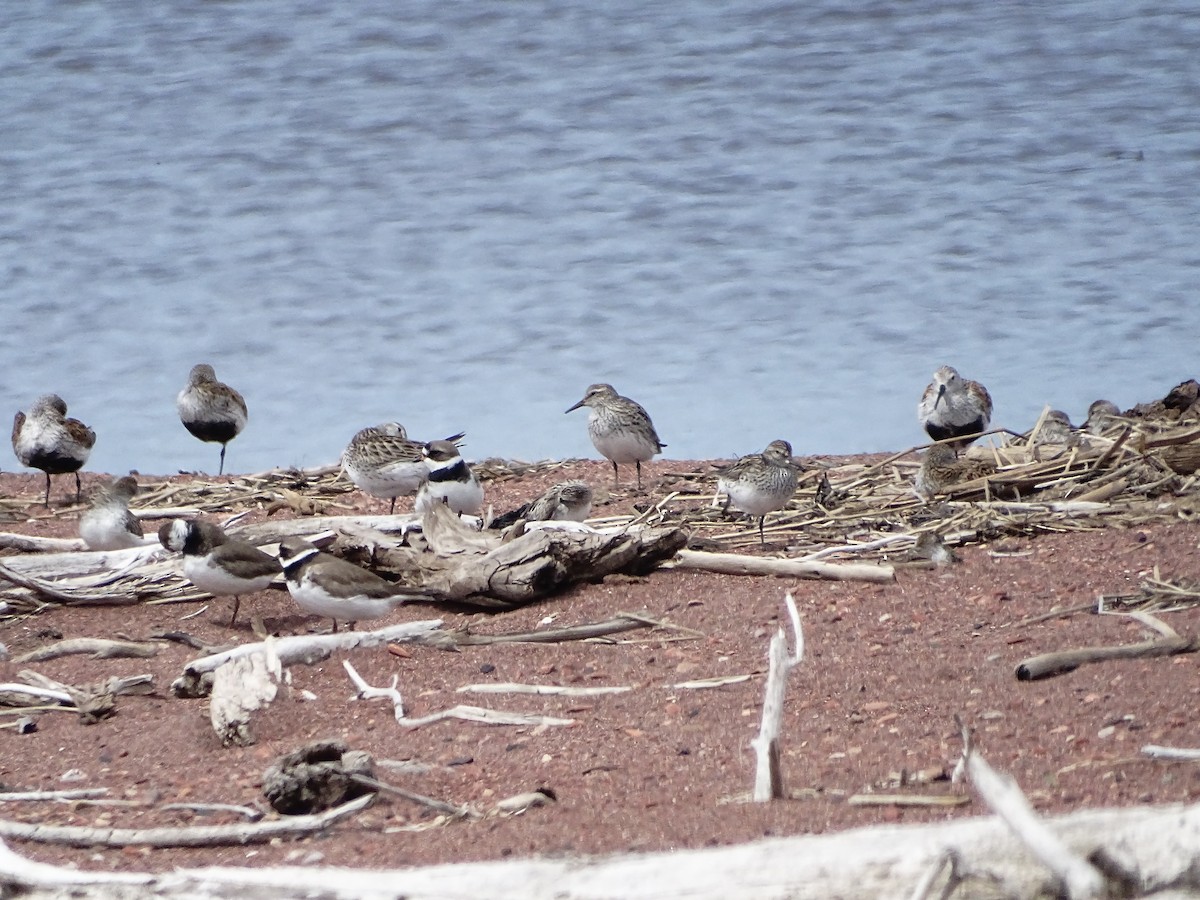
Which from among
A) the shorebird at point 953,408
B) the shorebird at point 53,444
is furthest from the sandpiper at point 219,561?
the shorebird at point 953,408

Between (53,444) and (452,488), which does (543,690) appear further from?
(53,444)

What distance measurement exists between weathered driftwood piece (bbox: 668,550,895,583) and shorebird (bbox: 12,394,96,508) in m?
5.46

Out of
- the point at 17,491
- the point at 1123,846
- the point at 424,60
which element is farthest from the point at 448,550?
the point at 424,60

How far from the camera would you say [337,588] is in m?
7.26

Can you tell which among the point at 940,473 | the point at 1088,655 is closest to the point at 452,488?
the point at 940,473

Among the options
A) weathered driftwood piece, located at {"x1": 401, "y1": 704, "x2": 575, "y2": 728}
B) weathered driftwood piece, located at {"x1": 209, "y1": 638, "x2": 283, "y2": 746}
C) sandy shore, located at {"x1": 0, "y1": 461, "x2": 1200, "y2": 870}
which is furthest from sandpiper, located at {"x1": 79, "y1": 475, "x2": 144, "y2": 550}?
weathered driftwood piece, located at {"x1": 401, "y1": 704, "x2": 575, "y2": 728}

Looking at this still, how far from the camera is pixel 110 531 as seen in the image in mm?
8875

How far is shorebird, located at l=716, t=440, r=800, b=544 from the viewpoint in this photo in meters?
8.67

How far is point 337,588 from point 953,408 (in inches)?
260

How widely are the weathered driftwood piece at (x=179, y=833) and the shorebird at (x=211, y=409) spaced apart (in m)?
8.72

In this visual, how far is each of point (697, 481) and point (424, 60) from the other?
707 cm

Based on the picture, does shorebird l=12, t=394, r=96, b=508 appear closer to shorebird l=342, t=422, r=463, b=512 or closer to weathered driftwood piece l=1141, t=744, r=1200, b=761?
shorebird l=342, t=422, r=463, b=512

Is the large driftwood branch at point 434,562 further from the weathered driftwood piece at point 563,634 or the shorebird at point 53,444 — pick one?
the shorebird at point 53,444

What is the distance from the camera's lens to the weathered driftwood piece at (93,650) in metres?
7.36
